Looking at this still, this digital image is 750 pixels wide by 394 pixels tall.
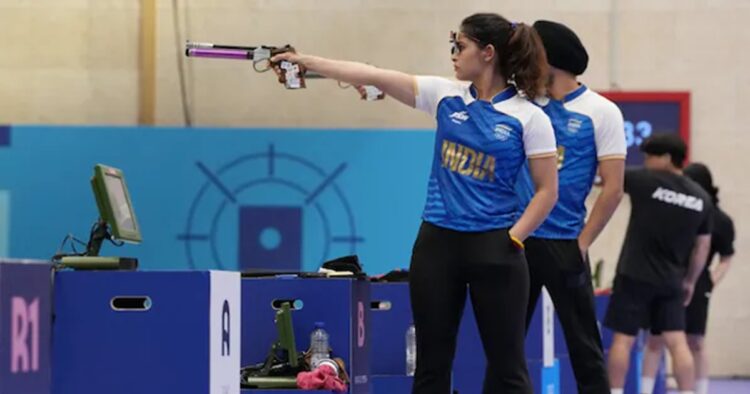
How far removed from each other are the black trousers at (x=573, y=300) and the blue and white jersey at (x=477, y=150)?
0.59 m

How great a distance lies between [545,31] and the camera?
4695 millimetres

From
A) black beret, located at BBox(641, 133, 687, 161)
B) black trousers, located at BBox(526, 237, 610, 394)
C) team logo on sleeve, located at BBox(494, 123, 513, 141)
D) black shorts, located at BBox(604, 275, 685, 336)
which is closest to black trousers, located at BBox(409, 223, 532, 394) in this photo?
team logo on sleeve, located at BBox(494, 123, 513, 141)

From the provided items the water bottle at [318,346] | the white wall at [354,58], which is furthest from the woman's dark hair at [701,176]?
the water bottle at [318,346]

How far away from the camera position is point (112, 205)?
180 inches

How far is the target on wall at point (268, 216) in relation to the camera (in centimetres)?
998

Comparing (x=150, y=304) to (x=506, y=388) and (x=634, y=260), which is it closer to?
(x=506, y=388)

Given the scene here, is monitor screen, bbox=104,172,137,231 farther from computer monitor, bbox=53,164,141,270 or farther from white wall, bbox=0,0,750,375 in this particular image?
white wall, bbox=0,0,750,375

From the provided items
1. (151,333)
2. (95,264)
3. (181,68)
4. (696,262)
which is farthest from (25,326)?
(181,68)

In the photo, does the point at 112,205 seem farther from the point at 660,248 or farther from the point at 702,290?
the point at 702,290

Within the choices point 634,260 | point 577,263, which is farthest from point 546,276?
point 634,260

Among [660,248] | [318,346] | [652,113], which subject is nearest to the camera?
[318,346]

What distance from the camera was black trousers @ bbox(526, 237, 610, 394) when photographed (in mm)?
4395

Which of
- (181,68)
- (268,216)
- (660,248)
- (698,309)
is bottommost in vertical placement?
(698,309)

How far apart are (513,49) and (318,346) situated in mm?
1036
